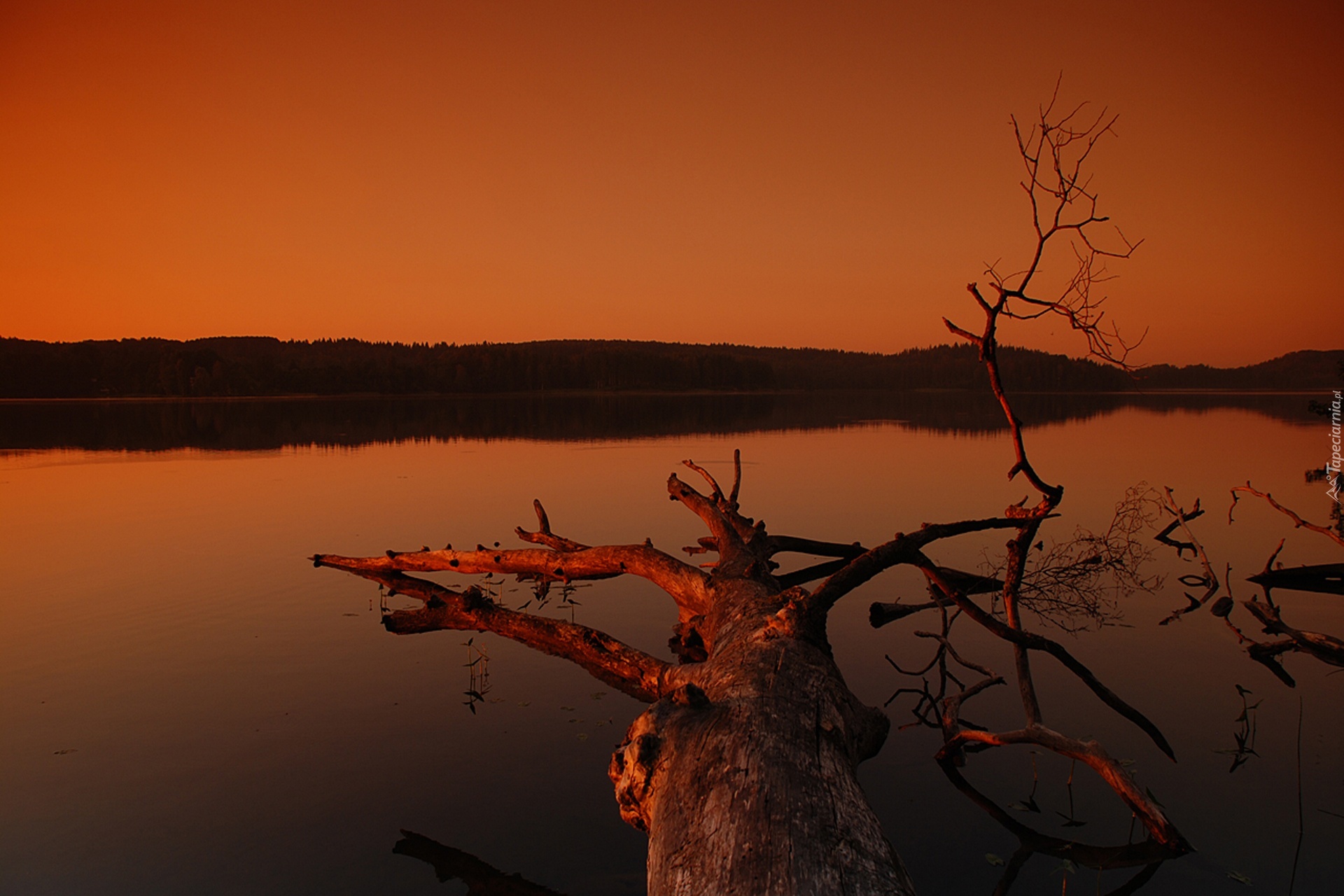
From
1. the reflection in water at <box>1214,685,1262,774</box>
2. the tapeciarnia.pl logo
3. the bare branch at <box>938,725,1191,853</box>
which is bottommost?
the reflection in water at <box>1214,685,1262,774</box>

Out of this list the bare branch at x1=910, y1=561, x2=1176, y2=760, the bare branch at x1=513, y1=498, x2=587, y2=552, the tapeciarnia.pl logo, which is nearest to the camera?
the bare branch at x1=910, y1=561, x2=1176, y2=760

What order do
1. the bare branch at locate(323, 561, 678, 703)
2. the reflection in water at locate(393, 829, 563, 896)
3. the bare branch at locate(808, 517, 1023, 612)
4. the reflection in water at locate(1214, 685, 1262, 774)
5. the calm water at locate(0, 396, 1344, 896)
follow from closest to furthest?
the reflection in water at locate(393, 829, 563, 896) < the calm water at locate(0, 396, 1344, 896) < the bare branch at locate(808, 517, 1023, 612) < the bare branch at locate(323, 561, 678, 703) < the reflection in water at locate(1214, 685, 1262, 774)

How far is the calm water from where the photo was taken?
3.69 meters

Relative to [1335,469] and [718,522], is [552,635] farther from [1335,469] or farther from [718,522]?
[1335,469]

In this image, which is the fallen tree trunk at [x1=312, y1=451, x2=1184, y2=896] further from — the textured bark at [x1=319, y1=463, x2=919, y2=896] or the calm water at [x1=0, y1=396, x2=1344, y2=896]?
the calm water at [x1=0, y1=396, x2=1344, y2=896]

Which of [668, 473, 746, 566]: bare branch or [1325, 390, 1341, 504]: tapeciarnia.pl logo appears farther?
[1325, 390, 1341, 504]: tapeciarnia.pl logo

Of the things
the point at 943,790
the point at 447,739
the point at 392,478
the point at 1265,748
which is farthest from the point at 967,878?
the point at 392,478

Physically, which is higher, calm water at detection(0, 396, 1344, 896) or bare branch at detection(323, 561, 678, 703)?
bare branch at detection(323, 561, 678, 703)

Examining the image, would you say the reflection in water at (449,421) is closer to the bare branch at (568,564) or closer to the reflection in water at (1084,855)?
the bare branch at (568,564)

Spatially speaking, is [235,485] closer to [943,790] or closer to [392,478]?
[392,478]

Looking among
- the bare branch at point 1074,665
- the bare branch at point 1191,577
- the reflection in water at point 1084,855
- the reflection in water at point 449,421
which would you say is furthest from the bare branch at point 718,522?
the reflection in water at point 449,421

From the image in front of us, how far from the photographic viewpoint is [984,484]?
48.7 ft

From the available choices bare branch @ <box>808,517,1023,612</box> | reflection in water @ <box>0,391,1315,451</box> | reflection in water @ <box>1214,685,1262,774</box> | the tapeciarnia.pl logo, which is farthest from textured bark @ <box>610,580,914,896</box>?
reflection in water @ <box>0,391,1315,451</box>

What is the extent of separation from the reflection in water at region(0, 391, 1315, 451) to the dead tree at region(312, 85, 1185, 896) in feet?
71.9
